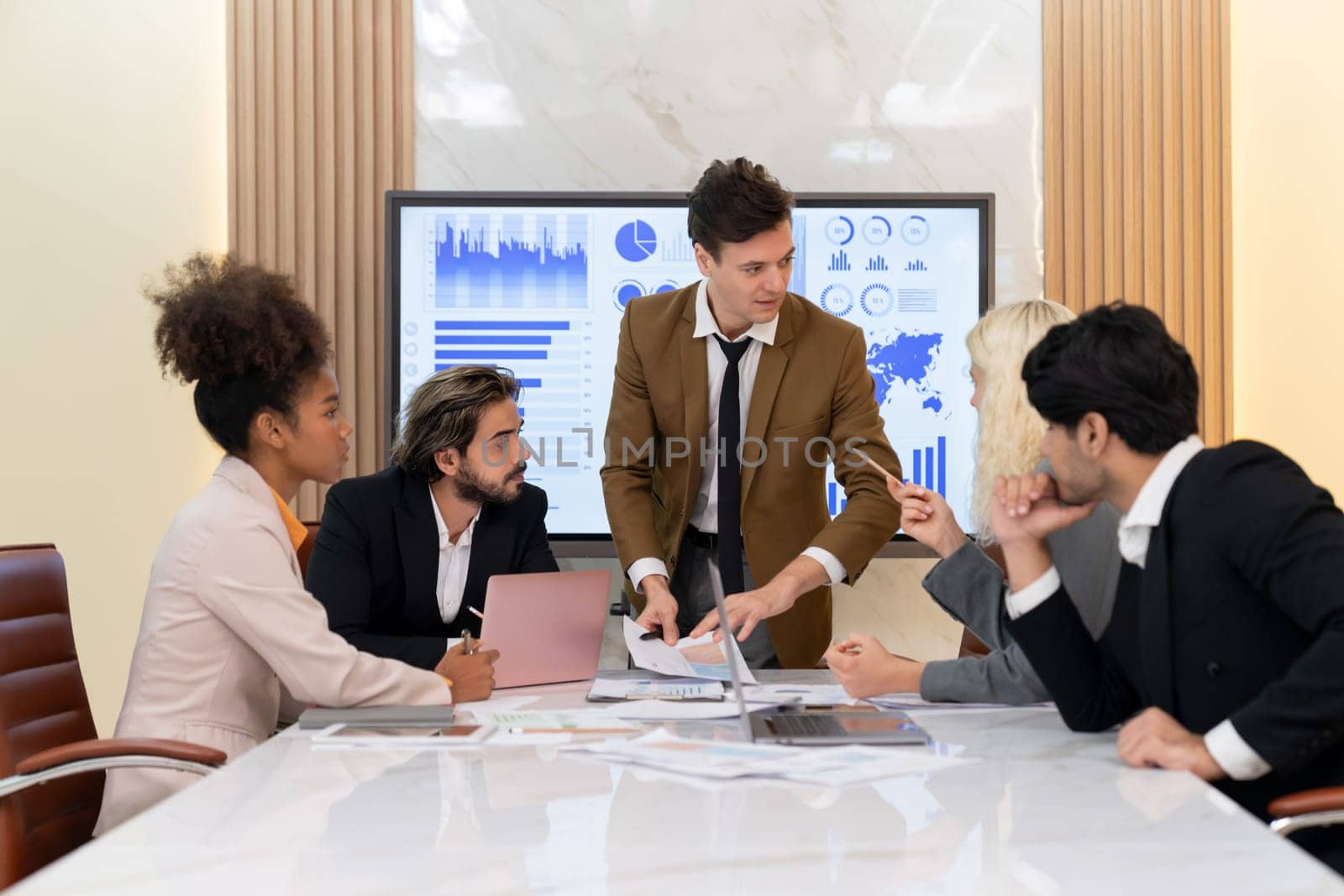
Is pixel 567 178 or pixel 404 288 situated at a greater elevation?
pixel 567 178

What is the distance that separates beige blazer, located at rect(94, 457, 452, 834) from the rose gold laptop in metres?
0.19

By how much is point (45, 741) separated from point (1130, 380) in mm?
1889

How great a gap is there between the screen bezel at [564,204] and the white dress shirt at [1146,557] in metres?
2.17

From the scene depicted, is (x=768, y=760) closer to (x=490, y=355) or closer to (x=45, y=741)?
(x=45, y=741)

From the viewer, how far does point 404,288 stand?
4.03 m

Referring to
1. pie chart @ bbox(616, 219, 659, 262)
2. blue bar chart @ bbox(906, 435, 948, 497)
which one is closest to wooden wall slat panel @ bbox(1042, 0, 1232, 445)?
blue bar chart @ bbox(906, 435, 948, 497)

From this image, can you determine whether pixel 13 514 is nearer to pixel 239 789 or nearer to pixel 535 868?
pixel 239 789

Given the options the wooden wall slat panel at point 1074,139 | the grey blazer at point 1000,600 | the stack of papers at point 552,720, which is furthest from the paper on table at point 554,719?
the wooden wall slat panel at point 1074,139

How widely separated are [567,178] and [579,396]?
0.76m

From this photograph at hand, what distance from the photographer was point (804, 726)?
70.2 inches

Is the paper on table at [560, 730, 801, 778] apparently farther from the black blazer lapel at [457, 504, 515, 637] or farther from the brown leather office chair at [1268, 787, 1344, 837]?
the black blazer lapel at [457, 504, 515, 637]

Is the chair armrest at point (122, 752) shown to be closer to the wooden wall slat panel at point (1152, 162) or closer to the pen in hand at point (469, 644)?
the pen in hand at point (469, 644)

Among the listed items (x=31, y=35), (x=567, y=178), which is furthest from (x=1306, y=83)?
(x=31, y=35)

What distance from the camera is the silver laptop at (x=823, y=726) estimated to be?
67.1 inches
